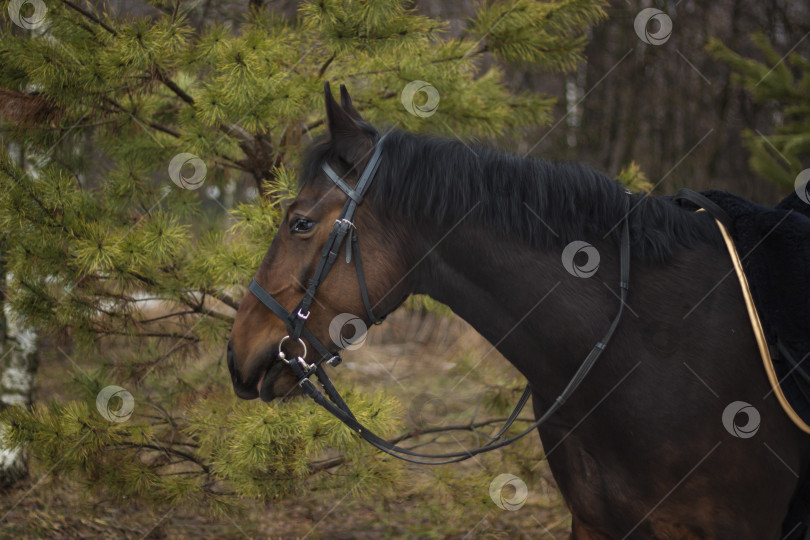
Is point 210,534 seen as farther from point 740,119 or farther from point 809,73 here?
point 740,119

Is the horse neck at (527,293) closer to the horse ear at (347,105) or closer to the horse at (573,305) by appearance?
the horse at (573,305)

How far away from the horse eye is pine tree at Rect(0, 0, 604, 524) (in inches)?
32.7

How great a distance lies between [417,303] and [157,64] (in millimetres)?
1886

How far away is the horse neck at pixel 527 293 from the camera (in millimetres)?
2084

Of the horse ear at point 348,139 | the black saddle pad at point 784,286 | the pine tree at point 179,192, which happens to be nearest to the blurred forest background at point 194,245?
the pine tree at point 179,192

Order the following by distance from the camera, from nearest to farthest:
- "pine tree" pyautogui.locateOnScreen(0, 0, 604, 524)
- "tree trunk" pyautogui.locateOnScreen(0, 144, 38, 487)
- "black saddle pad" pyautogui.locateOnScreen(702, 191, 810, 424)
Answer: "black saddle pad" pyautogui.locateOnScreen(702, 191, 810, 424) → "pine tree" pyautogui.locateOnScreen(0, 0, 604, 524) → "tree trunk" pyautogui.locateOnScreen(0, 144, 38, 487)

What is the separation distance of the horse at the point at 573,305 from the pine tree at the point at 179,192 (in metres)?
0.86

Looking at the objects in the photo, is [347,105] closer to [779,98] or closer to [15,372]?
[15,372]

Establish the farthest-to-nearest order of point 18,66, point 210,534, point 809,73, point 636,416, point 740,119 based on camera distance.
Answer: point 740,119
point 809,73
point 210,534
point 18,66
point 636,416

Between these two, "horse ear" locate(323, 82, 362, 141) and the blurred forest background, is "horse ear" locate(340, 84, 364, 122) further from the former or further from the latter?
the blurred forest background

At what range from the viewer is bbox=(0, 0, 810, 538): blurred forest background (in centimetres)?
292

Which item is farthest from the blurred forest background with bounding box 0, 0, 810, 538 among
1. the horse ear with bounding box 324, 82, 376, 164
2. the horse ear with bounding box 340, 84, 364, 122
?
the horse ear with bounding box 324, 82, 376, 164

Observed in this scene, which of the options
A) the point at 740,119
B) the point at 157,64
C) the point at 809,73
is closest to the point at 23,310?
the point at 157,64

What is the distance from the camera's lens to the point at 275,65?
305 cm
